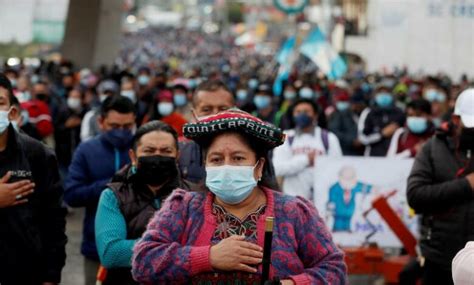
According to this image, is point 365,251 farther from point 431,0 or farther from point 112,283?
point 431,0

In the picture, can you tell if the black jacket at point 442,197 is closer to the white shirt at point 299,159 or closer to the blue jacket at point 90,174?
the blue jacket at point 90,174

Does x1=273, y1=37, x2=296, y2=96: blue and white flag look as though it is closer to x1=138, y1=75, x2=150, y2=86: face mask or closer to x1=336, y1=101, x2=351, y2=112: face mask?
x1=138, y1=75, x2=150, y2=86: face mask

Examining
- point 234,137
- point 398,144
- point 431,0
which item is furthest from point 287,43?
point 234,137

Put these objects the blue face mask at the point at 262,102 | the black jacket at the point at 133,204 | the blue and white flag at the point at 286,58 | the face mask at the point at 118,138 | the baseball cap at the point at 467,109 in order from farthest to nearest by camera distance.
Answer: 1. the blue and white flag at the point at 286,58
2. the blue face mask at the point at 262,102
3. the face mask at the point at 118,138
4. the baseball cap at the point at 467,109
5. the black jacket at the point at 133,204

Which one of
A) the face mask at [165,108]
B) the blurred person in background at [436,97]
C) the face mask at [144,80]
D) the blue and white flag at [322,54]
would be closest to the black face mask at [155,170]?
the face mask at [165,108]

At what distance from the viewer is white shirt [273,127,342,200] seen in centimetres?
910

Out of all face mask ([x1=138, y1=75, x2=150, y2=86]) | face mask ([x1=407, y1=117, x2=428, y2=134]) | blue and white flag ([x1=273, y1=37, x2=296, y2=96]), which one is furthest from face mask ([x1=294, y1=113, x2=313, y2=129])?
blue and white flag ([x1=273, y1=37, x2=296, y2=96])

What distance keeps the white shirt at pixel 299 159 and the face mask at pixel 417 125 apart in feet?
5.06

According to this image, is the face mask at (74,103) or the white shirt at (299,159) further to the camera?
the face mask at (74,103)

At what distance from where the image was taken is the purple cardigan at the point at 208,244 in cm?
390

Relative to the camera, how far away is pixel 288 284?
3830 millimetres

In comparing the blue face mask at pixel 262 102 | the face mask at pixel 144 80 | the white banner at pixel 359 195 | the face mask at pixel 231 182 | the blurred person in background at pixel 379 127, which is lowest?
the white banner at pixel 359 195

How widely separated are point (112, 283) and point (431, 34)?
33424 millimetres

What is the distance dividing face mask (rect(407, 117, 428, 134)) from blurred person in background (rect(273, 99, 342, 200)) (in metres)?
1.54
